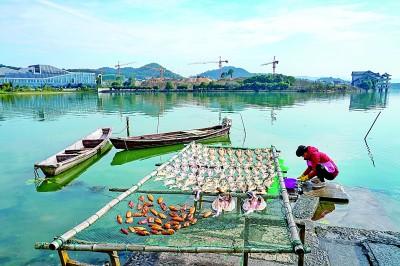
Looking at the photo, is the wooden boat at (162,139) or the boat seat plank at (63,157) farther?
the wooden boat at (162,139)

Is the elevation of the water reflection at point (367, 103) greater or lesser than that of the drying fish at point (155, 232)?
lesser

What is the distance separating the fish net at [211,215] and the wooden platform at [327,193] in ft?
6.27

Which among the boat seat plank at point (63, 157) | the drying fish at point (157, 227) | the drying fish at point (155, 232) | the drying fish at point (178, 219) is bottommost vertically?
the boat seat plank at point (63, 157)

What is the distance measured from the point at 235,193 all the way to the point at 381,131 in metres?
25.3

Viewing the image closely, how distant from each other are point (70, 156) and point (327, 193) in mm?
10907

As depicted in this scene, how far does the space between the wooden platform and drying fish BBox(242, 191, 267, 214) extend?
14.7 ft

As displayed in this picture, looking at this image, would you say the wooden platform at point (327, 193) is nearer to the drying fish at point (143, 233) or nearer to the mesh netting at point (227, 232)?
the mesh netting at point (227, 232)

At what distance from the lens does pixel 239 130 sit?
27953mm

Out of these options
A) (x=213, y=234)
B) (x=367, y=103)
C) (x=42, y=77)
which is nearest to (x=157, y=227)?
(x=213, y=234)

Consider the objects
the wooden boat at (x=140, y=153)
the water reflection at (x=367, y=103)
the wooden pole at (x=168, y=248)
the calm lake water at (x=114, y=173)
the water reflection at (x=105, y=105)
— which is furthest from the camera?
the water reflection at (x=367, y=103)

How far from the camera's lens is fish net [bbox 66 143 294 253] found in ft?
18.5

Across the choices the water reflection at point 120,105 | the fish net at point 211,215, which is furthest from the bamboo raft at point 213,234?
the water reflection at point 120,105

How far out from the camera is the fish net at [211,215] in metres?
5.63

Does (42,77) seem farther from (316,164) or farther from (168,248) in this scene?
(168,248)
